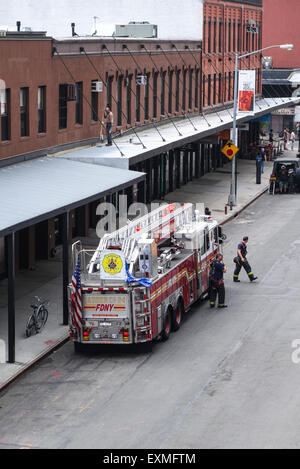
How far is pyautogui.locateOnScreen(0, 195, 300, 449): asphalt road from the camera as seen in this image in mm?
19828

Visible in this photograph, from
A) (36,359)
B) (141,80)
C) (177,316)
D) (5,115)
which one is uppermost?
(141,80)

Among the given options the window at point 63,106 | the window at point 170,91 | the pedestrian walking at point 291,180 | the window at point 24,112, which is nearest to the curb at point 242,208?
the pedestrian walking at point 291,180

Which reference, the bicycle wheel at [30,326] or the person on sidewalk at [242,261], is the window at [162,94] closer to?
the person on sidewalk at [242,261]

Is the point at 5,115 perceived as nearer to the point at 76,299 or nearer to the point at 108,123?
the point at 108,123

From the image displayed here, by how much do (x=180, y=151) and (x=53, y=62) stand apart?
22676 millimetres

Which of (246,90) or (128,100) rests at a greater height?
(246,90)

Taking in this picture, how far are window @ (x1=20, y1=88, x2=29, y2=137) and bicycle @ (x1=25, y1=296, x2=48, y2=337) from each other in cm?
956

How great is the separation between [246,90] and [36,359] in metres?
34.7

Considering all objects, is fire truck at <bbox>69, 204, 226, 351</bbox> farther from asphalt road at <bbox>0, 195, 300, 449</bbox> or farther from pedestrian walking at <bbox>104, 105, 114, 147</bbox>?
pedestrian walking at <bbox>104, 105, 114, 147</bbox>

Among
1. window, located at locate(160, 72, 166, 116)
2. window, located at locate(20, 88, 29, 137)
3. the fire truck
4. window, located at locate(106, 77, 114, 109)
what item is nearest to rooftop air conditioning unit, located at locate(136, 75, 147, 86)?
window, located at locate(106, 77, 114, 109)

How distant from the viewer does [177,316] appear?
28.6m

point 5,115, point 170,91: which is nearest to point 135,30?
point 170,91

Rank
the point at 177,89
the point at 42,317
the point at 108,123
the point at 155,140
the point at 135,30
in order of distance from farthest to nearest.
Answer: the point at 177,89 → the point at 135,30 → the point at 155,140 → the point at 108,123 → the point at 42,317

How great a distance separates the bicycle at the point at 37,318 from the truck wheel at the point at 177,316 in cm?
387
